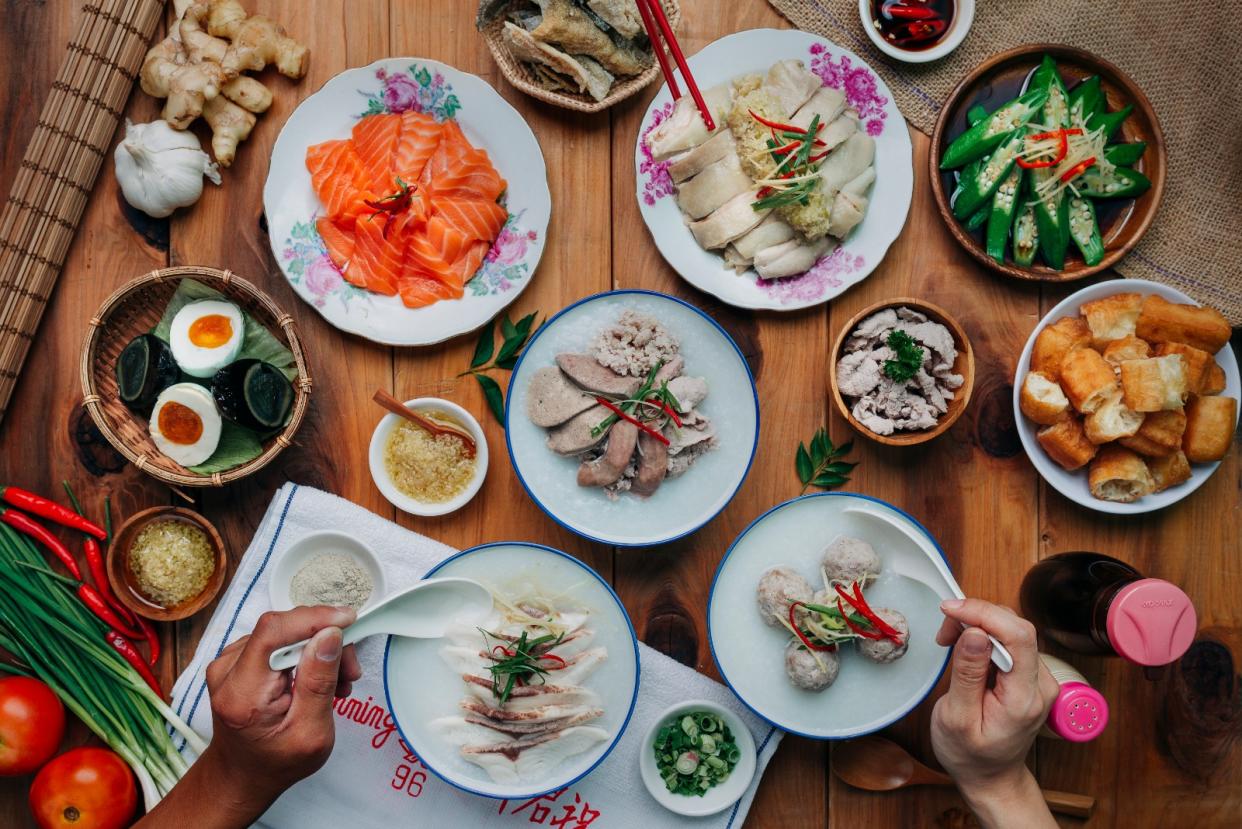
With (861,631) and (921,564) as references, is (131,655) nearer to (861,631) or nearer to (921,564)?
(861,631)

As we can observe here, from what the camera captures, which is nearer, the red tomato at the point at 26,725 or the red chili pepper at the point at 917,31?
the red tomato at the point at 26,725

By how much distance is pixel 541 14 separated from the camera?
7.92ft

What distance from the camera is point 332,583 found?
2.43 metres

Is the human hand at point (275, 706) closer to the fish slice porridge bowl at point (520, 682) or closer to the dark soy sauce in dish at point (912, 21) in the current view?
Answer: the fish slice porridge bowl at point (520, 682)

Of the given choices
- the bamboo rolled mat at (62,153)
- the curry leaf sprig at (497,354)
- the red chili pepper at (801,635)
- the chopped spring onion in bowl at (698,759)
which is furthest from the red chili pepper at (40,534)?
the red chili pepper at (801,635)

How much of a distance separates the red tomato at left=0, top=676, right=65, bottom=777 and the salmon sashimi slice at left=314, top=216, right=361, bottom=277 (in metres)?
1.35

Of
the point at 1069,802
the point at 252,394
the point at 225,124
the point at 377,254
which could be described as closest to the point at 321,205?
the point at 377,254

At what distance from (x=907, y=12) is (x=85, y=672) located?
9.17 feet

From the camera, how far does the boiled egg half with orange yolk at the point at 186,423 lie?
2.41 m

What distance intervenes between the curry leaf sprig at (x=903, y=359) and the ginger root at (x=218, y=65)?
1758 millimetres

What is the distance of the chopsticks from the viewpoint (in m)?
2.25

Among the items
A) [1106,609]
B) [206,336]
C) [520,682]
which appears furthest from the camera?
[206,336]

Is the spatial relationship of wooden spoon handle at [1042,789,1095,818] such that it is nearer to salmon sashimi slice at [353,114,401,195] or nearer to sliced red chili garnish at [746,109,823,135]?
sliced red chili garnish at [746,109,823,135]

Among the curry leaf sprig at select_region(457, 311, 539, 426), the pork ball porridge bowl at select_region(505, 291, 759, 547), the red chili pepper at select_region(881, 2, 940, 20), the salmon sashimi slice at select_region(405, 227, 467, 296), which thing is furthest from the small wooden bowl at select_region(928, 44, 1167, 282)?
the salmon sashimi slice at select_region(405, 227, 467, 296)
